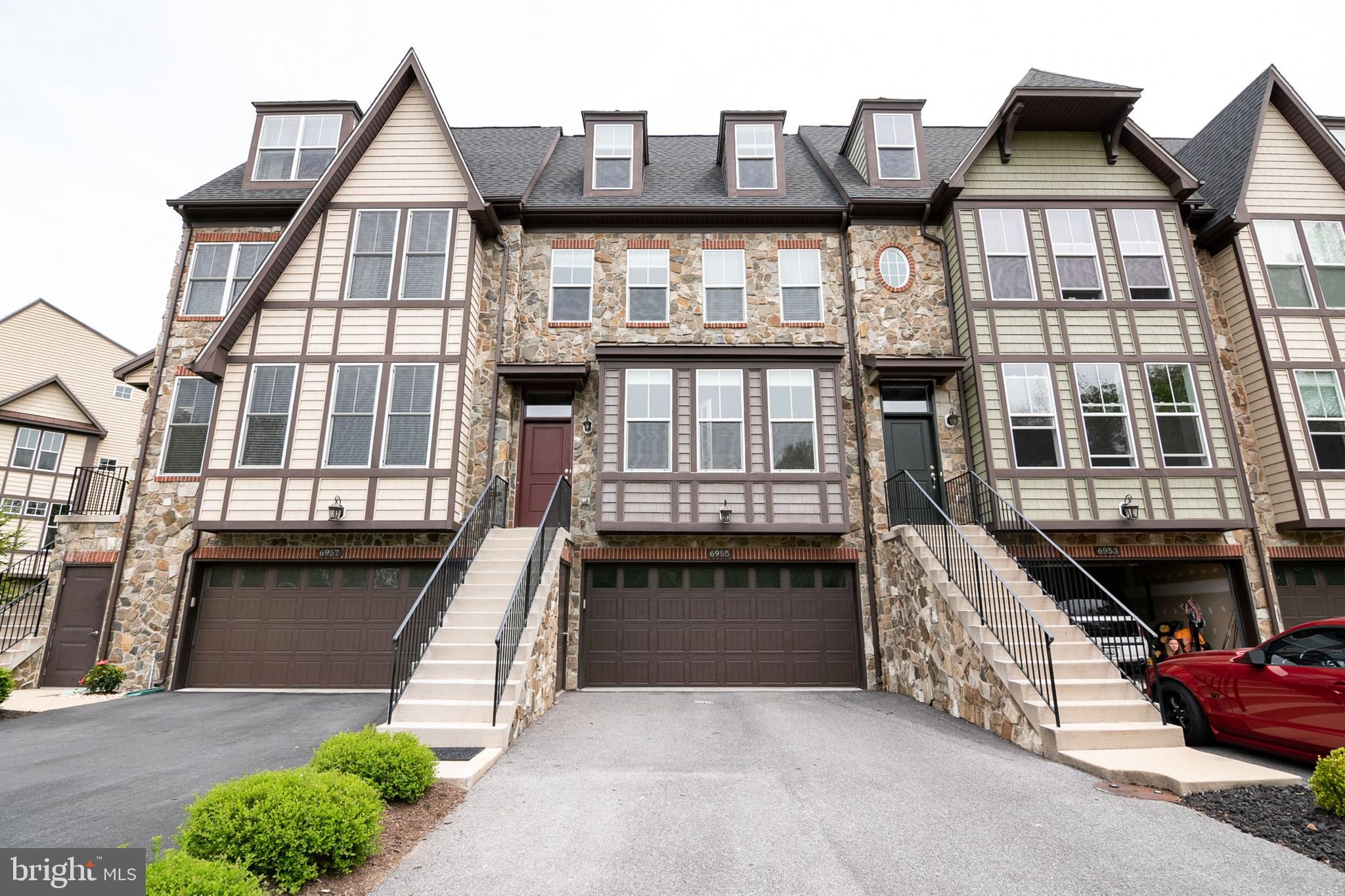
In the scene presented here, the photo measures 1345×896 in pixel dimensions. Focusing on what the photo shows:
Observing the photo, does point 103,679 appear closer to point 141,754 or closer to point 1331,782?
point 141,754

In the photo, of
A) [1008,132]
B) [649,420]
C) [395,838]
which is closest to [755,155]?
[1008,132]

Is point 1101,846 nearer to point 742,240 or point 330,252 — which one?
point 742,240

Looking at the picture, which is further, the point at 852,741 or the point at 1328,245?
the point at 1328,245

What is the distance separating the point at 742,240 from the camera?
1325 centimetres

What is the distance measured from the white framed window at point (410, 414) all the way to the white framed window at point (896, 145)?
10625mm

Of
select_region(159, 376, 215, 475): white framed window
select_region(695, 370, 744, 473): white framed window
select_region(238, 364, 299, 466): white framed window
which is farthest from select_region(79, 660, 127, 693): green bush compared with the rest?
select_region(695, 370, 744, 473): white framed window

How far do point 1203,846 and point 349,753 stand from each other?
659cm

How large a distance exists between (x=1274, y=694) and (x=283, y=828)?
29.1ft

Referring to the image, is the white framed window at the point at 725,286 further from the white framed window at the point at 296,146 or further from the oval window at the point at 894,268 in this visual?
the white framed window at the point at 296,146

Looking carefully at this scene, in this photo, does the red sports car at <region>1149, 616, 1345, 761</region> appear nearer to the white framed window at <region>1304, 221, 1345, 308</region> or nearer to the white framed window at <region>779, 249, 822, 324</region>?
the white framed window at <region>779, 249, 822, 324</region>

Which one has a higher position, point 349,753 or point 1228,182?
point 1228,182

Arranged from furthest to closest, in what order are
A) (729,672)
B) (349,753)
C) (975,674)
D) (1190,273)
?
(1190,273), (729,672), (975,674), (349,753)

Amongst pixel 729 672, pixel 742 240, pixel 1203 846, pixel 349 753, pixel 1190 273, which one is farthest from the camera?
pixel 742 240

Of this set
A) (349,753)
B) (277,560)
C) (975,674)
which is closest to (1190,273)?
(975,674)
